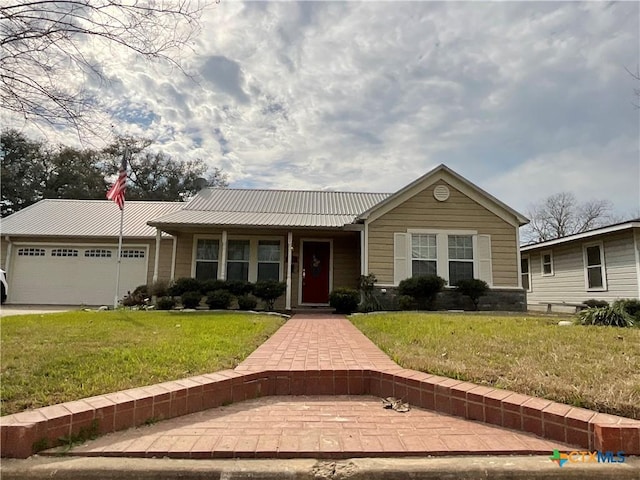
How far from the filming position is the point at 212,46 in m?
5.49

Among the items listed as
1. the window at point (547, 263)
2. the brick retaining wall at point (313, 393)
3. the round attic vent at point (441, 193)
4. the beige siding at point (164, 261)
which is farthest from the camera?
the window at point (547, 263)

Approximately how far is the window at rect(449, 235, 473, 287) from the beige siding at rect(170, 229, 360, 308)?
302cm

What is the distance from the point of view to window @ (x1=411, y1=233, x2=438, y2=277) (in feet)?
38.9

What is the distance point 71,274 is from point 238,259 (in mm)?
6718

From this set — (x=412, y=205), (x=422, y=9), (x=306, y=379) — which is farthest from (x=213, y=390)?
(x=412, y=205)

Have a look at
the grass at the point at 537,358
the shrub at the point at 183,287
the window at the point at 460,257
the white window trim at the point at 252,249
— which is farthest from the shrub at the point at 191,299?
the window at the point at 460,257

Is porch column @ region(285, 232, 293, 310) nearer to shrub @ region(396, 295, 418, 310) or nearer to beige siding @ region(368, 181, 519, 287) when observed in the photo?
beige siding @ region(368, 181, 519, 287)

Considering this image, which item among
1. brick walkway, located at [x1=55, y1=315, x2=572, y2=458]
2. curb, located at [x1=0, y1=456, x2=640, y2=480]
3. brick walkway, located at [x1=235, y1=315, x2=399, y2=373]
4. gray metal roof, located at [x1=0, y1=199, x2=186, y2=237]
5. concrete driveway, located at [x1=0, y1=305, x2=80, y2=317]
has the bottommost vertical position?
curb, located at [x1=0, y1=456, x2=640, y2=480]

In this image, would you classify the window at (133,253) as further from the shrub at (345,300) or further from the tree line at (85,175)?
the tree line at (85,175)

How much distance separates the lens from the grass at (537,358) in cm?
296

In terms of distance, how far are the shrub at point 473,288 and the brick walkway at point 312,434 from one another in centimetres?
826

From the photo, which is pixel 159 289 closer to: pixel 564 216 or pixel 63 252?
pixel 63 252

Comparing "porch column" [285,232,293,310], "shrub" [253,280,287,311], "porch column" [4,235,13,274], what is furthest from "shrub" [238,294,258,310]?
"porch column" [4,235,13,274]

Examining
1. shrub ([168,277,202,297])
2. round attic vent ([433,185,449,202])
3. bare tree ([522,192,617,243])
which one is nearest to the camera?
shrub ([168,277,202,297])
